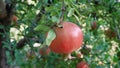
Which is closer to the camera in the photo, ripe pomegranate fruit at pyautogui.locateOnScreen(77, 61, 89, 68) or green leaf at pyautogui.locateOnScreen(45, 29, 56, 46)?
green leaf at pyautogui.locateOnScreen(45, 29, 56, 46)

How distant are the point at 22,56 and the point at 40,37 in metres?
0.16

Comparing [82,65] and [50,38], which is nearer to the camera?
[50,38]

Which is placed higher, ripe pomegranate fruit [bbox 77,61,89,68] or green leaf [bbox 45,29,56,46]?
green leaf [bbox 45,29,56,46]

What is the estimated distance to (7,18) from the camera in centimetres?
185

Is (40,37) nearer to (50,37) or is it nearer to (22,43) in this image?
(22,43)

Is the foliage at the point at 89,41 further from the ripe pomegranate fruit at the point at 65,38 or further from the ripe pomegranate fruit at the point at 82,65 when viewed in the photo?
the ripe pomegranate fruit at the point at 65,38

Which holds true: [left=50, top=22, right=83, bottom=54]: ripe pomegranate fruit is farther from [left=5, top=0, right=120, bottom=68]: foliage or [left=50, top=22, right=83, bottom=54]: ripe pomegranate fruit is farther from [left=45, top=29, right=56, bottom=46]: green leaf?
[left=5, top=0, right=120, bottom=68]: foliage

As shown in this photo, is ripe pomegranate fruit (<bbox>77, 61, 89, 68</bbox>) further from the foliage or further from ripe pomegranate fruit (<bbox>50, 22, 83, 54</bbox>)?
ripe pomegranate fruit (<bbox>50, 22, 83, 54</bbox>)

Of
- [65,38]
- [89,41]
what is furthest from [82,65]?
[65,38]

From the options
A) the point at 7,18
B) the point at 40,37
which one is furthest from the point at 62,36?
the point at 7,18

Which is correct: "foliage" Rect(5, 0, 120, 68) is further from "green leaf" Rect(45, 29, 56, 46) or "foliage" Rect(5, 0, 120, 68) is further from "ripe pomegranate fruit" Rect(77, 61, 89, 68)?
"green leaf" Rect(45, 29, 56, 46)

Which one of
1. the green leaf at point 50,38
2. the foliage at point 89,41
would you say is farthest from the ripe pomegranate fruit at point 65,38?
the foliage at point 89,41

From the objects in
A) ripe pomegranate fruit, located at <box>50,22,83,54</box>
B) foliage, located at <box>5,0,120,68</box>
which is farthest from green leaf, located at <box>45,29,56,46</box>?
foliage, located at <box>5,0,120,68</box>

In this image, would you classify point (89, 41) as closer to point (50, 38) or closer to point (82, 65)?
point (82, 65)
